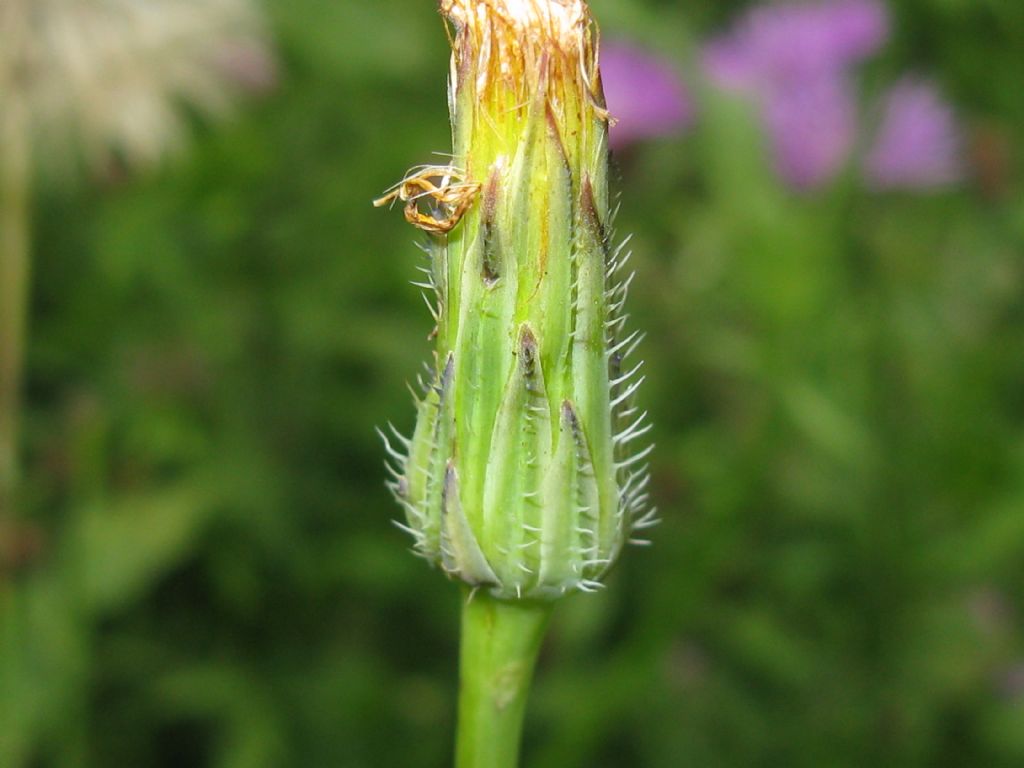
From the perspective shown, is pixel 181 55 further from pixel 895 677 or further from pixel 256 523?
pixel 895 677

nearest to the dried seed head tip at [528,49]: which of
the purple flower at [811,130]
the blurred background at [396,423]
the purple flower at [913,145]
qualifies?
the blurred background at [396,423]

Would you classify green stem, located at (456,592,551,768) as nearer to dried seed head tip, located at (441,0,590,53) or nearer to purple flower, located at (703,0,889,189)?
dried seed head tip, located at (441,0,590,53)

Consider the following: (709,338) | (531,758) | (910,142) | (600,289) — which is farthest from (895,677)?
(600,289)

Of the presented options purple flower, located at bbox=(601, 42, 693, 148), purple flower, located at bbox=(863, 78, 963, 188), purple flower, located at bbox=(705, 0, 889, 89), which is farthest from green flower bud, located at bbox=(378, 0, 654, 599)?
purple flower, located at bbox=(863, 78, 963, 188)

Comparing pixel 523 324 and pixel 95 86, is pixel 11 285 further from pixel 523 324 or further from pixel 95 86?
pixel 523 324

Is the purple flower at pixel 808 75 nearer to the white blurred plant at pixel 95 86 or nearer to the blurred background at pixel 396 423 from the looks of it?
the blurred background at pixel 396 423

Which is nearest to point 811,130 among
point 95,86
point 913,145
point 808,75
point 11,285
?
point 808,75
